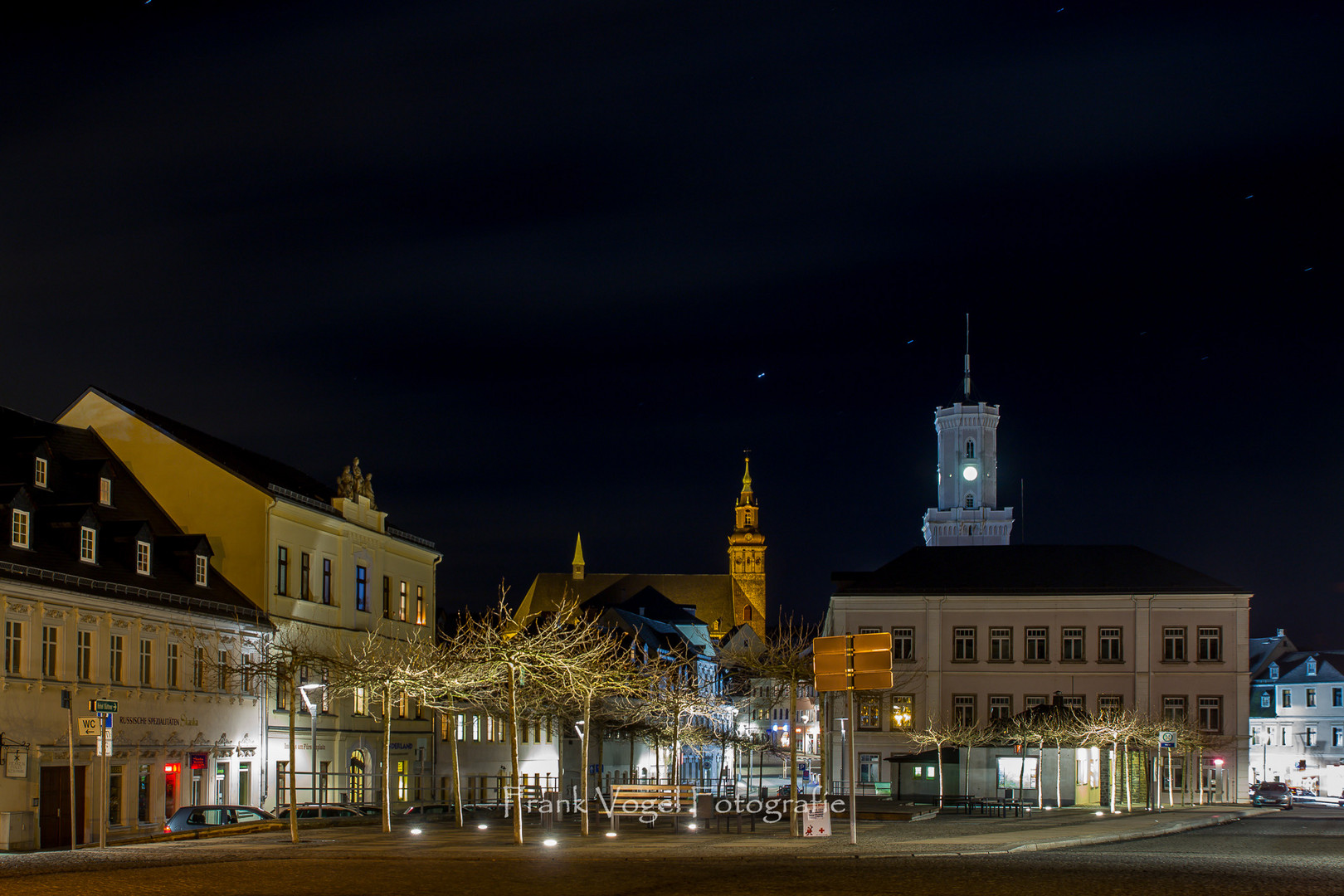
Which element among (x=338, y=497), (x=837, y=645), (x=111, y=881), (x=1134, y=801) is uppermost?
(x=338, y=497)

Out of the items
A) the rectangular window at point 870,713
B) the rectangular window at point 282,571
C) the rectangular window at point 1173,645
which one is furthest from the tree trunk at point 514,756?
the rectangular window at point 1173,645

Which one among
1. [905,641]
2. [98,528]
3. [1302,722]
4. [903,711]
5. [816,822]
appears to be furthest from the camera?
[1302,722]

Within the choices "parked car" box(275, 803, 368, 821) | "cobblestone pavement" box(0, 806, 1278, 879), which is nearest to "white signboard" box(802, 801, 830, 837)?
"cobblestone pavement" box(0, 806, 1278, 879)

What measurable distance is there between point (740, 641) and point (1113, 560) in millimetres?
80825

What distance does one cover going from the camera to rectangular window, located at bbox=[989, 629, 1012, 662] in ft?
257

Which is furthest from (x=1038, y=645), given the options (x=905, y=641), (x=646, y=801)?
(x=646, y=801)

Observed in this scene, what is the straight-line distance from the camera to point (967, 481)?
624ft

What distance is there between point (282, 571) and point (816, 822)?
23.8 metres

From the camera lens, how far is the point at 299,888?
19.6 m

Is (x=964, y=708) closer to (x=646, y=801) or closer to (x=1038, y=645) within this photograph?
(x=1038, y=645)

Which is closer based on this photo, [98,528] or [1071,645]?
[98,528]

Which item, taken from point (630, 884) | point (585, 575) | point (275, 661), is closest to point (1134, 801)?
point (275, 661)

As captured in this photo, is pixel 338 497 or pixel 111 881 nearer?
pixel 111 881

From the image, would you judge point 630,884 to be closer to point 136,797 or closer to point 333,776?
point 136,797
